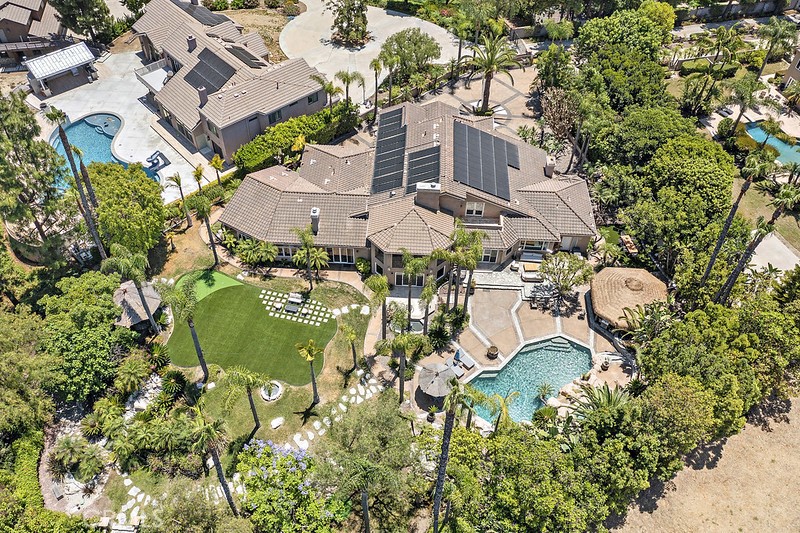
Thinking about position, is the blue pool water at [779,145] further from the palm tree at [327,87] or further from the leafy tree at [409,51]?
the palm tree at [327,87]

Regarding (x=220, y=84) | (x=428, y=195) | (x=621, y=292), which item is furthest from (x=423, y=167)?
(x=220, y=84)

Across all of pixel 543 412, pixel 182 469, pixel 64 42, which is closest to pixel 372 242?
pixel 543 412

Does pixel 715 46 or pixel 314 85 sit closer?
pixel 314 85

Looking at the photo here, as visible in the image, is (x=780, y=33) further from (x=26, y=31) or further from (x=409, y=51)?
(x=26, y=31)

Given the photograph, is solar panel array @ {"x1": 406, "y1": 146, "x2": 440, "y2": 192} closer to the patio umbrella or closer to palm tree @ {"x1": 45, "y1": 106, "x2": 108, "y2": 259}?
the patio umbrella

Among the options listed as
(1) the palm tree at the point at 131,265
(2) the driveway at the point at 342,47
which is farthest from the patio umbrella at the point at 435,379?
(2) the driveway at the point at 342,47

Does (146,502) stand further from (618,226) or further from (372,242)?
(618,226)
